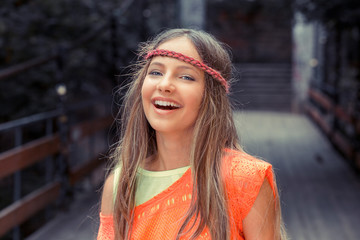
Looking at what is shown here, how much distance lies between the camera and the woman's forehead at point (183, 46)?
59.7 inches

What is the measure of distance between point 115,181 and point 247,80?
13007 mm

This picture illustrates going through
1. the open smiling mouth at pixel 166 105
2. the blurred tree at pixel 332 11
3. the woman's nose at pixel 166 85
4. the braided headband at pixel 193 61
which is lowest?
the open smiling mouth at pixel 166 105

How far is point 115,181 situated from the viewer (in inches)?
65.7

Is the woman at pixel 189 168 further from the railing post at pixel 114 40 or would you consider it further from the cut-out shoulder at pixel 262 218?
the railing post at pixel 114 40

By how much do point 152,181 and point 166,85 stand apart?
1.09 ft

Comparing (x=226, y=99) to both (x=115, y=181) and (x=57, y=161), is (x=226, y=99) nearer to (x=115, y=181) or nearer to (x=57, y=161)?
(x=115, y=181)

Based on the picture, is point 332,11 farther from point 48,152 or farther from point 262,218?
point 262,218

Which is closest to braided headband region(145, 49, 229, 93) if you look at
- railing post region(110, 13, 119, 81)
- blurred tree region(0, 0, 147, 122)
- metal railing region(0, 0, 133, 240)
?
metal railing region(0, 0, 133, 240)

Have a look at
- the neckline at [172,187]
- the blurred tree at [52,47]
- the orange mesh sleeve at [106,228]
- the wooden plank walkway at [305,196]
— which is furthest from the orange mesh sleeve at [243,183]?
the blurred tree at [52,47]

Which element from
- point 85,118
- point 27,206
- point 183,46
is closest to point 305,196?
point 27,206

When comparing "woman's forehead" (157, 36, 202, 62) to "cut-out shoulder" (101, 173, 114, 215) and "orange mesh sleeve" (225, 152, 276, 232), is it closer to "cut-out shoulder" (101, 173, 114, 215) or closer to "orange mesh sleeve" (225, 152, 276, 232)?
"orange mesh sleeve" (225, 152, 276, 232)

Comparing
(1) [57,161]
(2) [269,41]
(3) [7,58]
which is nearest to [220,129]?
(1) [57,161]

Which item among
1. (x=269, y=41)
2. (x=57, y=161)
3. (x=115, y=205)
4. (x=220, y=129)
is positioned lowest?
(x=57, y=161)

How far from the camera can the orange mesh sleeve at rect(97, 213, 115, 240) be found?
62.9 inches
